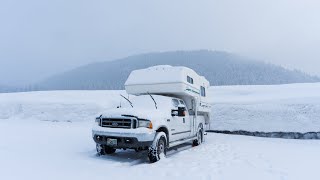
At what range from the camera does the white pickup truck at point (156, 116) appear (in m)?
8.59

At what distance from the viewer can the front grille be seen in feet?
28.1

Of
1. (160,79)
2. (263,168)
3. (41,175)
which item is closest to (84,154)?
(41,175)

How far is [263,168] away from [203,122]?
6.51 meters

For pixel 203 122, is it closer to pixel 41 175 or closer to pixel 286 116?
pixel 286 116

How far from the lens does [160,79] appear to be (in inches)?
440

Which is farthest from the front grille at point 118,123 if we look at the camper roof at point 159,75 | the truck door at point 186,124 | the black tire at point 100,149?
the truck door at point 186,124

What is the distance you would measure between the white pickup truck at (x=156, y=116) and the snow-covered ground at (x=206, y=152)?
1.85ft

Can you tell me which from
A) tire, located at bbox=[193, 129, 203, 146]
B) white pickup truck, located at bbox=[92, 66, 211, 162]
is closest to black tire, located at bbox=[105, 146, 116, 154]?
white pickup truck, located at bbox=[92, 66, 211, 162]

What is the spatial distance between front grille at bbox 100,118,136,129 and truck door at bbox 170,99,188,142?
6.08ft

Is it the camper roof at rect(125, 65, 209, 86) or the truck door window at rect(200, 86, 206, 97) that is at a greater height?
the camper roof at rect(125, 65, 209, 86)

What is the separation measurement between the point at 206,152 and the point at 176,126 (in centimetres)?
156

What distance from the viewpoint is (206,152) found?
1083 centimetres

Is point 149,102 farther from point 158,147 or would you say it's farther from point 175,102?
point 158,147

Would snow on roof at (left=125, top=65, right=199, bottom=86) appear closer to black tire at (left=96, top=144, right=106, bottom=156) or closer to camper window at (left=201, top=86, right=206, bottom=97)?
camper window at (left=201, top=86, right=206, bottom=97)
